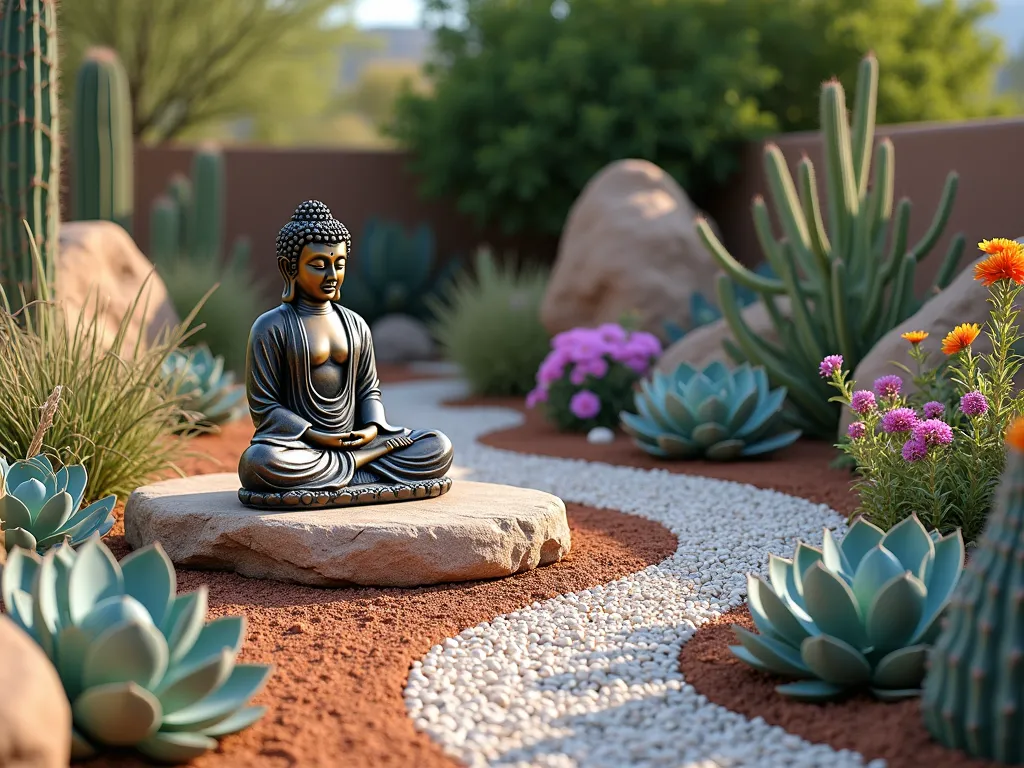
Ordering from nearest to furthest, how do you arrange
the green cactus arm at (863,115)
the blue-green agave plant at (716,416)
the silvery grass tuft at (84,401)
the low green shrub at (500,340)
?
1. the silvery grass tuft at (84,401)
2. the blue-green agave plant at (716,416)
3. the green cactus arm at (863,115)
4. the low green shrub at (500,340)

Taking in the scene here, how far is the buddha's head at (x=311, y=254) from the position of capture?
4.28m

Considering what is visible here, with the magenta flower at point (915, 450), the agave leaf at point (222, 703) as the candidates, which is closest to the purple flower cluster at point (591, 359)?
the magenta flower at point (915, 450)

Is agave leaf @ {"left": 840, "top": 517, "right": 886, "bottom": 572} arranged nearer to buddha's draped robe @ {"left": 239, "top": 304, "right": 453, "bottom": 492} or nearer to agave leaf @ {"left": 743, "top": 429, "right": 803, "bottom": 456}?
buddha's draped robe @ {"left": 239, "top": 304, "right": 453, "bottom": 492}

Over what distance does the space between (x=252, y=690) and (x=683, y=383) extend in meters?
4.31

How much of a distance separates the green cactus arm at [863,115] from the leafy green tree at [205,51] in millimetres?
13284

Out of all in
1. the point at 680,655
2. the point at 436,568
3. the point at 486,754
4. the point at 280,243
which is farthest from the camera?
the point at 280,243

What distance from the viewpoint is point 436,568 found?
3988 millimetres

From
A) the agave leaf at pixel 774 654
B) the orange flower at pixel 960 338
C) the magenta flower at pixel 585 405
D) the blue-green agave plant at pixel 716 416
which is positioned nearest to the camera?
the agave leaf at pixel 774 654

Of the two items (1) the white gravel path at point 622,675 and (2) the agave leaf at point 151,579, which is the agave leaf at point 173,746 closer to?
(2) the agave leaf at point 151,579

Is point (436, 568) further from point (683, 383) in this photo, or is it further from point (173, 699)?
point (683, 383)

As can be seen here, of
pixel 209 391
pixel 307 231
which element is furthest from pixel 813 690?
pixel 209 391

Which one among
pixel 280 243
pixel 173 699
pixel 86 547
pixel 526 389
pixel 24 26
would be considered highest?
pixel 24 26

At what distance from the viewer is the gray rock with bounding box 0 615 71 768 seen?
78.8 inches

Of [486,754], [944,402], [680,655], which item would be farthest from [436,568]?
[944,402]
